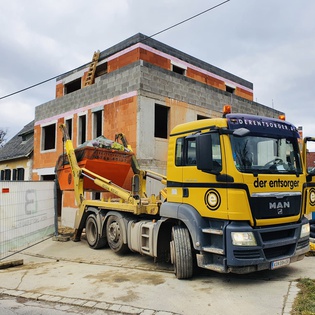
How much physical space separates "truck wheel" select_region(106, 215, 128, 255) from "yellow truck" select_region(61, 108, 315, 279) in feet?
5.56

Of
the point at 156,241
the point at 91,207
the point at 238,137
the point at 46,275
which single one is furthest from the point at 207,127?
the point at 91,207

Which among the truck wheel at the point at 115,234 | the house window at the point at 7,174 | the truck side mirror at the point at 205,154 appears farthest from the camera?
the house window at the point at 7,174

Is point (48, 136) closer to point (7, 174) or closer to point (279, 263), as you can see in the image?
point (7, 174)

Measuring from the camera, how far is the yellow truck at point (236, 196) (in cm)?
551

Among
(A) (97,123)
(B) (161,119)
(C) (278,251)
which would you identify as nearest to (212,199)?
(C) (278,251)

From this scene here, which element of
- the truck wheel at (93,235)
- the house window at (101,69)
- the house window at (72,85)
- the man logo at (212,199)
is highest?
the house window at (101,69)

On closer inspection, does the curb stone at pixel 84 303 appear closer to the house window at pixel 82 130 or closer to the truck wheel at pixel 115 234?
the truck wheel at pixel 115 234

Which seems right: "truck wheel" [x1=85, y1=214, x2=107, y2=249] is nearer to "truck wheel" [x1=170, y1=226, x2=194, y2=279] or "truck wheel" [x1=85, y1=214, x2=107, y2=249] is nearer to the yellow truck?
the yellow truck

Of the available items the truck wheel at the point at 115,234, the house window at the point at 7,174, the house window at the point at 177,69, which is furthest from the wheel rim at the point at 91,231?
the house window at the point at 7,174

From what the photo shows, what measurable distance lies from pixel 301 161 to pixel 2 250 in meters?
7.86

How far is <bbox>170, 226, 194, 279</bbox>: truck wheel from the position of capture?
6.16 meters

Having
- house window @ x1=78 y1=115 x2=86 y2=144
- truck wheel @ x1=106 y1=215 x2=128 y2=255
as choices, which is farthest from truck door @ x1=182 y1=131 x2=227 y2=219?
house window @ x1=78 y1=115 x2=86 y2=144

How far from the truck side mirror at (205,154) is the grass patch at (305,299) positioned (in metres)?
2.29

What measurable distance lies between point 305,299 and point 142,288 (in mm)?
2624
